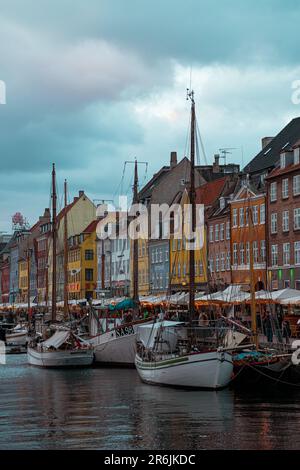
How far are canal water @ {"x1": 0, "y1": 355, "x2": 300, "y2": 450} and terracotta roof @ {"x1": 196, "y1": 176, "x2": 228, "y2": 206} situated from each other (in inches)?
2099

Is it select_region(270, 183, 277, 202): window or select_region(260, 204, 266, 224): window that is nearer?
select_region(270, 183, 277, 202): window

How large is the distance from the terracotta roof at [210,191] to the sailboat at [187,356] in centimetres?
5011

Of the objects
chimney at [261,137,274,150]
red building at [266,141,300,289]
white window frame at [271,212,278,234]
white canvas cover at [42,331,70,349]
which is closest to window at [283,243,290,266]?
red building at [266,141,300,289]

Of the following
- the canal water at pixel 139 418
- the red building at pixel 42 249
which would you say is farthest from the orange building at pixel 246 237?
the red building at pixel 42 249

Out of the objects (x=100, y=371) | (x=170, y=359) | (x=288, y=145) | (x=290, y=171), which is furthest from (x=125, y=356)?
(x=288, y=145)

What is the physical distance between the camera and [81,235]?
141000 millimetres

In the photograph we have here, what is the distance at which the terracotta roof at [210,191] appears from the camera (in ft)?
326

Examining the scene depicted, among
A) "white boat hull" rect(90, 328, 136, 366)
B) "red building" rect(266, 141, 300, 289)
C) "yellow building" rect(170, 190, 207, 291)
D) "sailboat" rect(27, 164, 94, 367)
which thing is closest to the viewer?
"white boat hull" rect(90, 328, 136, 366)

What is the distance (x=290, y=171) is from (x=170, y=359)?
134 ft

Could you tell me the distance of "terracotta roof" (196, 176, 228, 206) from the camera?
9938 cm

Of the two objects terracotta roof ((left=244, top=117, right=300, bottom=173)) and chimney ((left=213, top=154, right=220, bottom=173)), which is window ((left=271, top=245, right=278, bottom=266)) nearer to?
terracotta roof ((left=244, top=117, right=300, bottom=173))

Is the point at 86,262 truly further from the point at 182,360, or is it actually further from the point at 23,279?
the point at 182,360

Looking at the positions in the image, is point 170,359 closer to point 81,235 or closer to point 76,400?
point 76,400

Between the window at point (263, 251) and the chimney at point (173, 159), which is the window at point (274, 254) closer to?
the window at point (263, 251)
